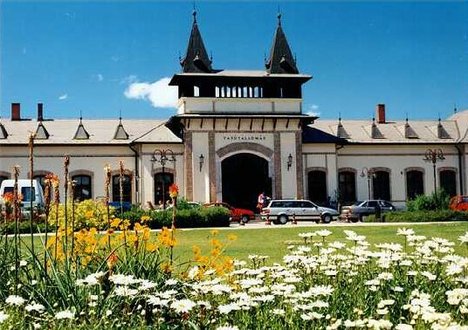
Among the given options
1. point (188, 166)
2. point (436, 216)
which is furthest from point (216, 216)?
point (436, 216)

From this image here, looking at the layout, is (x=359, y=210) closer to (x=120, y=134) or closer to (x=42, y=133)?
(x=120, y=134)

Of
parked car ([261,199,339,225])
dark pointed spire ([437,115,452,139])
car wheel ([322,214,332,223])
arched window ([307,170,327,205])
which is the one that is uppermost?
dark pointed spire ([437,115,452,139])

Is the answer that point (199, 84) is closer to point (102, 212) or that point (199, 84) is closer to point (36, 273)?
point (102, 212)

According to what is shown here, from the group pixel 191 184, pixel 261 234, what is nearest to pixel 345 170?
pixel 191 184

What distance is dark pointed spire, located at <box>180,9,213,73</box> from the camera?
114 feet

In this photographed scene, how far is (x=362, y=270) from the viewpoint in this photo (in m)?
7.11

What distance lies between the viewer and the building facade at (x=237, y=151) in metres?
34.3

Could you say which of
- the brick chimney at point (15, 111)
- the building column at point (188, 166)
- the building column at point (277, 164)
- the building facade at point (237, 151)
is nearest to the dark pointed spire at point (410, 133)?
the building facade at point (237, 151)

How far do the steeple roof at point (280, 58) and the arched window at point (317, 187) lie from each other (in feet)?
19.7

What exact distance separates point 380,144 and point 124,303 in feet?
111

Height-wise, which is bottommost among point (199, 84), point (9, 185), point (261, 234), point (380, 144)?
point (261, 234)

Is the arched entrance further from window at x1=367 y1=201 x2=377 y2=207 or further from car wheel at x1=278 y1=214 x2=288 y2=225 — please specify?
window at x1=367 y1=201 x2=377 y2=207

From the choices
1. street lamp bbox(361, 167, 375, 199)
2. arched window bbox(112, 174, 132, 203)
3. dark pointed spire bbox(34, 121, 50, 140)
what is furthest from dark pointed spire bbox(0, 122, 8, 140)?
street lamp bbox(361, 167, 375, 199)

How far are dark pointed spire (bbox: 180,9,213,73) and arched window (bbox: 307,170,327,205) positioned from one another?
330 inches
